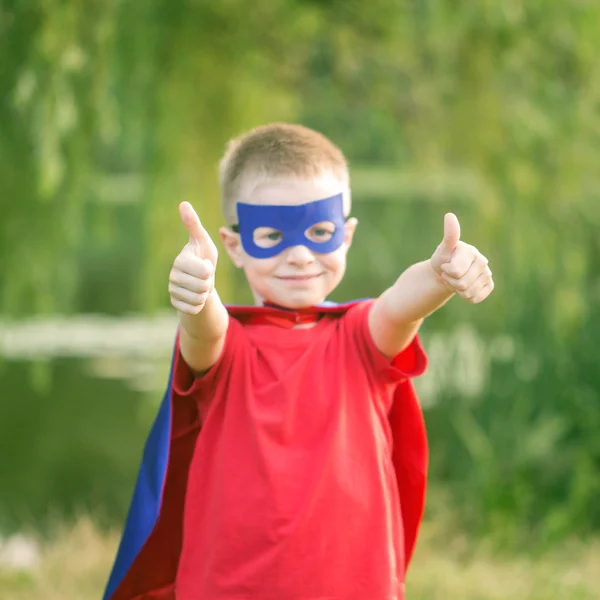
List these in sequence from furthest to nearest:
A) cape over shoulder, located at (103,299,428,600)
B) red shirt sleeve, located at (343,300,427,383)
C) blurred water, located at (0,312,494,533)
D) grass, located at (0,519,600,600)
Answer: blurred water, located at (0,312,494,533), grass, located at (0,519,600,600), cape over shoulder, located at (103,299,428,600), red shirt sleeve, located at (343,300,427,383)

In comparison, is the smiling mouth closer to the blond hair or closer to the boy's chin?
the boy's chin

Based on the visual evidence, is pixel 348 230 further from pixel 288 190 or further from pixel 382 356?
pixel 382 356

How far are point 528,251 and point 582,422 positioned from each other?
897 millimetres

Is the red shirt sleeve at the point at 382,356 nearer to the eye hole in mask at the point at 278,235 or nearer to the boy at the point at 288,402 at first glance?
the boy at the point at 288,402

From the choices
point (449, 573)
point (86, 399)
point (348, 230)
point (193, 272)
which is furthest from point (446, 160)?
point (86, 399)

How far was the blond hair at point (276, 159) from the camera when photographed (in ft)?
7.64

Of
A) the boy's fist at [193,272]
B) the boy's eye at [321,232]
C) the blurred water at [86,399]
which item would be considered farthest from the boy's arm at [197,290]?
the blurred water at [86,399]

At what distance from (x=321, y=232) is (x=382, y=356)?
30 cm

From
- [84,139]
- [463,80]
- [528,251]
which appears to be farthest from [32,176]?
[528,251]

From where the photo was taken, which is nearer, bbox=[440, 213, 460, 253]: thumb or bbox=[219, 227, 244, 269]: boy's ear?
bbox=[440, 213, 460, 253]: thumb

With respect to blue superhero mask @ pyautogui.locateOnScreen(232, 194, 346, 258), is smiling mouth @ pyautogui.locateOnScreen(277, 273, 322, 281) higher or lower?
lower

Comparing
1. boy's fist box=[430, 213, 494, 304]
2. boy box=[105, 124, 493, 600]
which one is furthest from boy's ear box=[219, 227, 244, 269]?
boy's fist box=[430, 213, 494, 304]

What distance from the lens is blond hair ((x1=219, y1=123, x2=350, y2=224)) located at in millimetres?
2330

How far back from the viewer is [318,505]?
216 centimetres
